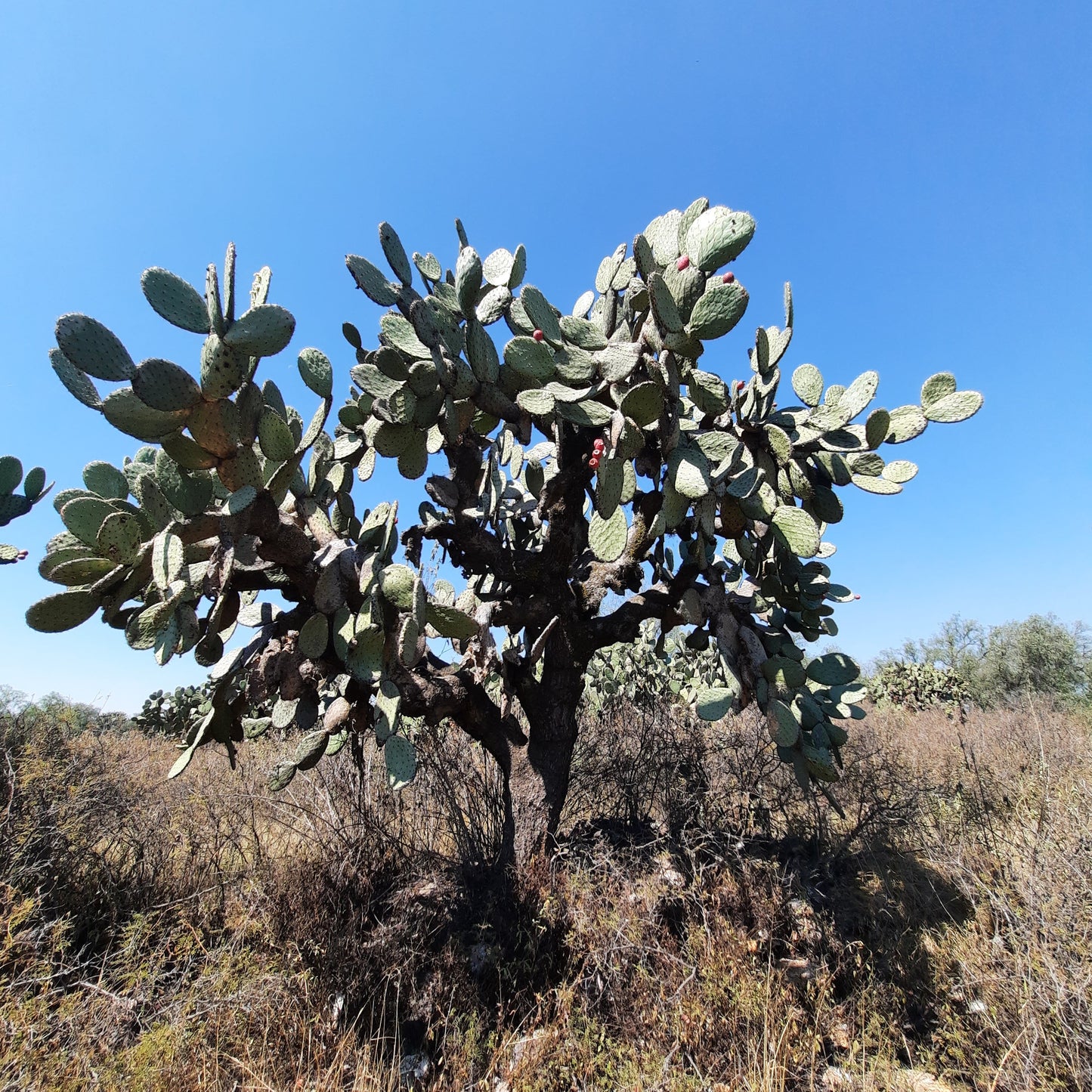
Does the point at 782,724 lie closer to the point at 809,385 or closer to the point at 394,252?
the point at 809,385

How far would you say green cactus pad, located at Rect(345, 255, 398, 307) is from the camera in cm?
196

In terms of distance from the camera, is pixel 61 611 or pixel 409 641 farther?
pixel 409 641

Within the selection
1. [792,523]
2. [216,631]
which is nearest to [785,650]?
[792,523]

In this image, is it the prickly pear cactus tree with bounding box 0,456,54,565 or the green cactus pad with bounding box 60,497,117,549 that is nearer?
the green cactus pad with bounding box 60,497,117,549

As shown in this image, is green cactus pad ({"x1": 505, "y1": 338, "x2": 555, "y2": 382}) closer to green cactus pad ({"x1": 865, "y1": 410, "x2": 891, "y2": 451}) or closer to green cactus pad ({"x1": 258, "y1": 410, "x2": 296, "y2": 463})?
green cactus pad ({"x1": 258, "y1": 410, "x2": 296, "y2": 463})

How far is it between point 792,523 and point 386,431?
140 cm

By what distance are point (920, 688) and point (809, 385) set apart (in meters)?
12.7

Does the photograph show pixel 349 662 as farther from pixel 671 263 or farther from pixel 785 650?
pixel 785 650

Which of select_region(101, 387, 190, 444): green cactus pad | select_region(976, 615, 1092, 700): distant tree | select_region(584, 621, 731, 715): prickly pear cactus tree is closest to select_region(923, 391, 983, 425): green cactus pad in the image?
select_region(101, 387, 190, 444): green cactus pad

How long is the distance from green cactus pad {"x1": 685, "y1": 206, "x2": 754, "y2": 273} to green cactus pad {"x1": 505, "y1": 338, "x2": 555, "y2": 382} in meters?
0.51

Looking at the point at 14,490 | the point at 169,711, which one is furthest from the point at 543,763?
the point at 169,711

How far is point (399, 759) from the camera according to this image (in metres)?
1.89

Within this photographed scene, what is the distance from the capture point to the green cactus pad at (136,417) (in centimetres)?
140

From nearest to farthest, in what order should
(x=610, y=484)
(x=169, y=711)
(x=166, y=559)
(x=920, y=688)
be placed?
(x=166, y=559) → (x=610, y=484) → (x=169, y=711) → (x=920, y=688)
